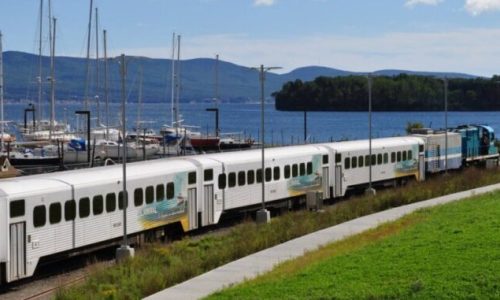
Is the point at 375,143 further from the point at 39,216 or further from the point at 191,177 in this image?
the point at 39,216

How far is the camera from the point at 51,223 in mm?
25625

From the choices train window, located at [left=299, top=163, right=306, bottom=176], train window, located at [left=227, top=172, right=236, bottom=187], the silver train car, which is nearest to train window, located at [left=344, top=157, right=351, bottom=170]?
the silver train car

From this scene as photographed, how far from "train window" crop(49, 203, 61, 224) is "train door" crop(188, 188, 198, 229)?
819 centimetres

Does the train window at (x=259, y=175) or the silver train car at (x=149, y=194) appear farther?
the train window at (x=259, y=175)

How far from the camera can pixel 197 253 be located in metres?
28.0

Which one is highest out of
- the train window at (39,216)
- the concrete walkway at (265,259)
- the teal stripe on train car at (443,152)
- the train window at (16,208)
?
the teal stripe on train car at (443,152)

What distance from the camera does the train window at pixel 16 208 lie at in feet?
79.0

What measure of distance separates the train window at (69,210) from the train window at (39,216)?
0.99 metres

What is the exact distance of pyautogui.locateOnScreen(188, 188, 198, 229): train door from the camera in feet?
110

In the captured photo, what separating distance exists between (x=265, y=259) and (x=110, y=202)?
527 centimetres

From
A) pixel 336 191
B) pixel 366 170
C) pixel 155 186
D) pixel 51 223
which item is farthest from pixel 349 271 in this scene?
pixel 366 170

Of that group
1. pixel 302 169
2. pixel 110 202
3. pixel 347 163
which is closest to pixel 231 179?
pixel 302 169

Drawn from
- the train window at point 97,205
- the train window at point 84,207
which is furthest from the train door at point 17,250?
the train window at point 97,205

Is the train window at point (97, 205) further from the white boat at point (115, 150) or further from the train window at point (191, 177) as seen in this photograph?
the white boat at point (115, 150)
